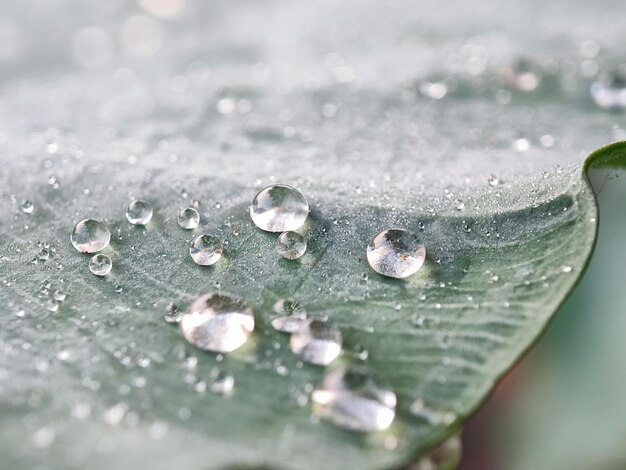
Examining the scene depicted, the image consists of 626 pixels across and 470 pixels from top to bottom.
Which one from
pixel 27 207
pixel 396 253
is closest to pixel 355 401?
pixel 396 253

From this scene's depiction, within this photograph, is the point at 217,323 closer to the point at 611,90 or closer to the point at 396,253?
the point at 396,253

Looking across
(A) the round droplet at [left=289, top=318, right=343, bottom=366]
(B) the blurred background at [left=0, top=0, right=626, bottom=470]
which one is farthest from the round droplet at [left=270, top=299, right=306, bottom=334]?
(B) the blurred background at [left=0, top=0, right=626, bottom=470]

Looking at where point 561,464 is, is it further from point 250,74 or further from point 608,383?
point 250,74

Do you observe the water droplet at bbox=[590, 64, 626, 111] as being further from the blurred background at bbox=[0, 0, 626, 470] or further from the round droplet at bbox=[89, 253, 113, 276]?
the round droplet at bbox=[89, 253, 113, 276]

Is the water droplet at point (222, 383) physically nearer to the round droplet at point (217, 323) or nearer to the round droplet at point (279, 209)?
the round droplet at point (217, 323)

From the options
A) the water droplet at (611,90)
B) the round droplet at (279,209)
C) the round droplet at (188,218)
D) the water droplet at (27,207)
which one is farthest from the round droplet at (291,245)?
the water droplet at (611,90)

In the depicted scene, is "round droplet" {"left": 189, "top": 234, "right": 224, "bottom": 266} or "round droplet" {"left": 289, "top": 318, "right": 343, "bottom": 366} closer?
"round droplet" {"left": 289, "top": 318, "right": 343, "bottom": 366}
